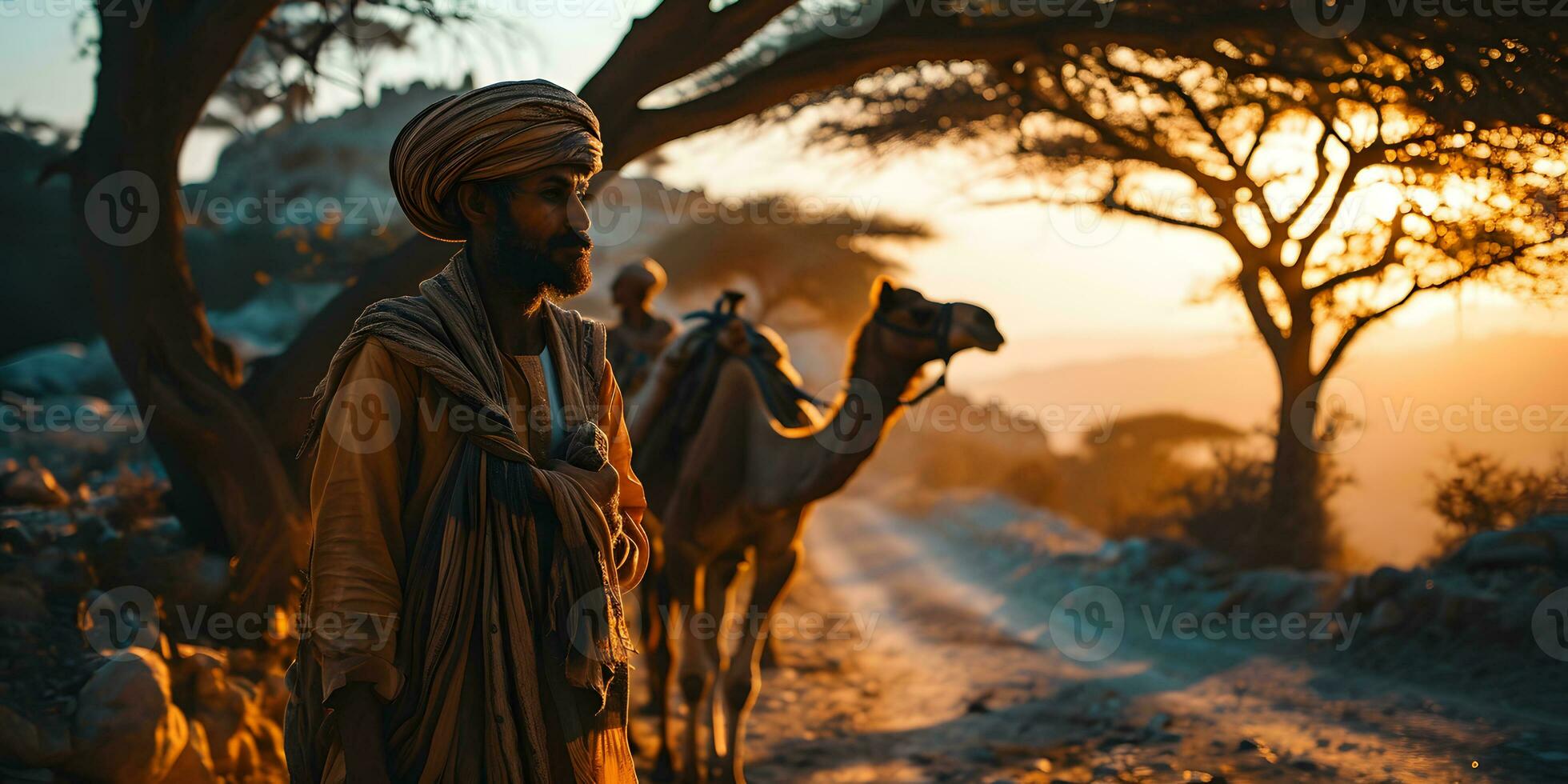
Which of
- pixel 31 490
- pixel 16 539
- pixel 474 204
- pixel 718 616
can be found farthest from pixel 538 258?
pixel 31 490

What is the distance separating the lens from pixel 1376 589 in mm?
8469

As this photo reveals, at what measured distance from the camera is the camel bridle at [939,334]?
5.48m

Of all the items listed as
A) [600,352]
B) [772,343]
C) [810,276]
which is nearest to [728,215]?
[810,276]

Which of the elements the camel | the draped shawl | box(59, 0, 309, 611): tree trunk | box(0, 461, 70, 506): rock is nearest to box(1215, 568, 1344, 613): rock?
the camel

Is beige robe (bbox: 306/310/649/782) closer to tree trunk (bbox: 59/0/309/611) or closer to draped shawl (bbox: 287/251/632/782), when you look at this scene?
draped shawl (bbox: 287/251/632/782)

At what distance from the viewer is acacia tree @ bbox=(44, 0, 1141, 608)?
6.14 m

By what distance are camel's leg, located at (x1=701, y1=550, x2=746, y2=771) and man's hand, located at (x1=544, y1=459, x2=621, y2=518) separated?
3726mm

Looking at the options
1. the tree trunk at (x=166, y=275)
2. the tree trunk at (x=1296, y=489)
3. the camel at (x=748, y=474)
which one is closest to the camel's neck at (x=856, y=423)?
the camel at (x=748, y=474)

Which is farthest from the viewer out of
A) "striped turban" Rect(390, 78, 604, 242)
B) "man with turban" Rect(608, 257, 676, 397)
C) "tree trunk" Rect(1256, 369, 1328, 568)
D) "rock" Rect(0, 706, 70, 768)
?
"tree trunk" Rect(1256, 369, 1328, 568)

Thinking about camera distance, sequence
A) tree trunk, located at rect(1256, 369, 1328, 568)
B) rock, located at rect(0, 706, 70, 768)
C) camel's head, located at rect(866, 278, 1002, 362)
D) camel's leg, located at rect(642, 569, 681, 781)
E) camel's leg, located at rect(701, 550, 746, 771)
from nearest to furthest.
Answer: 1. rock, located at rect(0, 706, 70, 768)
2. camel's head, located at rect(866, 278, 1002, 362)
3. camel's leg, located at rect(701, 550, 746, 771)
4. camel's leg, located at rect(642, 569, 681, 781)
5. tree trunk, located at rect(1256, 369, 1328, 568)

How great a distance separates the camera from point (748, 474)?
19.7 feet

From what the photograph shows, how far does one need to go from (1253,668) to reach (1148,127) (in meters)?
5.80

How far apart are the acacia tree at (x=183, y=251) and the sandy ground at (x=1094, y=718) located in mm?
2700

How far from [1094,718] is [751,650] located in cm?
266
